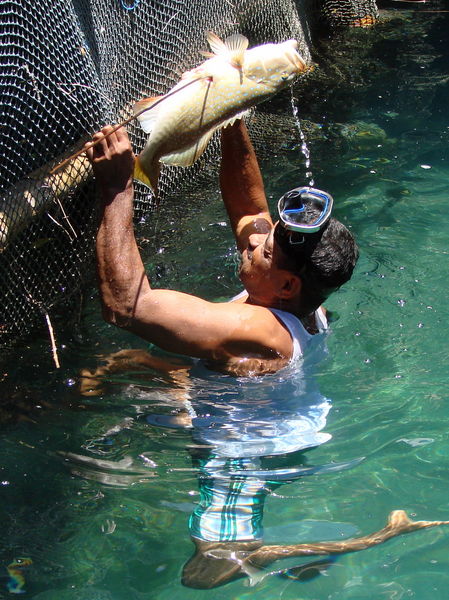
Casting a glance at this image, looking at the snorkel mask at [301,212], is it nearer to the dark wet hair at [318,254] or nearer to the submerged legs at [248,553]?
the dark wet hair at [318,254]

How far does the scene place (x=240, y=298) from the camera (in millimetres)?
4234

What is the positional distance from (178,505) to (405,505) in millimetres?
1092

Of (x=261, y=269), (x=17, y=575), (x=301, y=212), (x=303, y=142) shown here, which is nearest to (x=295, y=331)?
(x=261, y=269)

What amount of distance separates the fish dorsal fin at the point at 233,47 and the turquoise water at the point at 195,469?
161cm

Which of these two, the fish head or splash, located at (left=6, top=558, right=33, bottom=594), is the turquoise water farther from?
the fish head

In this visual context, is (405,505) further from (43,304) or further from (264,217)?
(43,304)

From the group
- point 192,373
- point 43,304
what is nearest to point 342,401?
point 192,373

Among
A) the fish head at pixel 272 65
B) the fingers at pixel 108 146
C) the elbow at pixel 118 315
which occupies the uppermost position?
the fish head at pixel 272 65

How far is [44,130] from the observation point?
4.20 meters

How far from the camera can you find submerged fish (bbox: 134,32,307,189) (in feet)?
11.2

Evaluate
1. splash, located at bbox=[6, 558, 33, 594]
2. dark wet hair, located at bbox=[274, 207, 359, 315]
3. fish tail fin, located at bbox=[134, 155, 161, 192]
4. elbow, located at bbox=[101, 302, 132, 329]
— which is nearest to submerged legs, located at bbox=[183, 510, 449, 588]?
splash, located at bbox=[6, 558, 33, 594]

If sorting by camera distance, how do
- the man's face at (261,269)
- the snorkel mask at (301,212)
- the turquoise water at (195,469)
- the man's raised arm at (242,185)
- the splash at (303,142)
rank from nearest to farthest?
1. the turquoise water at (195,469)
2. the snorkel mask at (301,212)
3. the man's face at (261,269)
4. the man's raised arm at (242,185)
5. the splash at (303,142)

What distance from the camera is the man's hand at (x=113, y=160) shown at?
353cm

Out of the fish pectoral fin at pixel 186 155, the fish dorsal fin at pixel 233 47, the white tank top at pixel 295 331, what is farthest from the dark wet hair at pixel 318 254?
the fish dorsal fin at pixel 233 47
